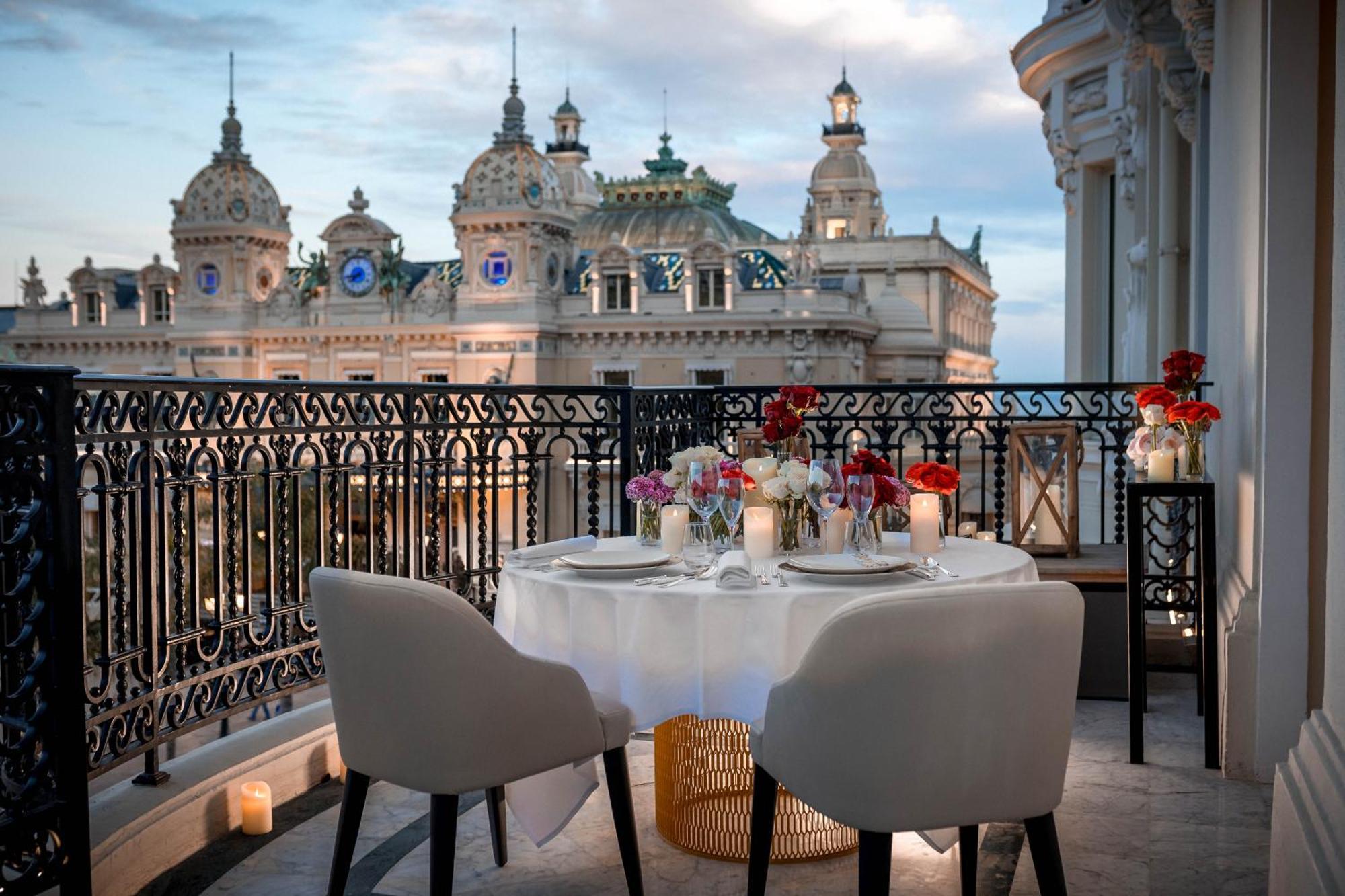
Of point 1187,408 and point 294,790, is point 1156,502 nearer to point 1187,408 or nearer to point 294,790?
point 1187,408

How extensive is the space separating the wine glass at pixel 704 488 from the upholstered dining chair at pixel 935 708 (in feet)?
2.97

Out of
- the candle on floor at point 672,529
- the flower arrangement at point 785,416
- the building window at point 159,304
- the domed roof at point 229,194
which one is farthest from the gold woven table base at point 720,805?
the building window at point 159,304

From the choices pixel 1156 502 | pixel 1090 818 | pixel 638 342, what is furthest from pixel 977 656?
pixel 638 342

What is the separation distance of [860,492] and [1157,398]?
6.09 feet

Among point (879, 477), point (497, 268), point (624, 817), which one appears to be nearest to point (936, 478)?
point (879, 477)

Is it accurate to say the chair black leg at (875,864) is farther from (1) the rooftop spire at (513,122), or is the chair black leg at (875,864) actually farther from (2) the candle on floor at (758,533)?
(1) the rooftop spire at (513,122)

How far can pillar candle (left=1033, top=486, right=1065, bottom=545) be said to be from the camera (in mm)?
5312

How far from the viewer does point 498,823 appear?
132 inches

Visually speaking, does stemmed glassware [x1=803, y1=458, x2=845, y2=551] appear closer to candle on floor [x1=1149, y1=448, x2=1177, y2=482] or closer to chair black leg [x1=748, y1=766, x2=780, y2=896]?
chair black leg [x1=748, y1=766, x2=780, y2=896]

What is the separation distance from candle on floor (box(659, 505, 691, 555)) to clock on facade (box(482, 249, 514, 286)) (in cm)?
4190

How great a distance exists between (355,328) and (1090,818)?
45571 millimetres

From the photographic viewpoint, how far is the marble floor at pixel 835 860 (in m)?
3.19

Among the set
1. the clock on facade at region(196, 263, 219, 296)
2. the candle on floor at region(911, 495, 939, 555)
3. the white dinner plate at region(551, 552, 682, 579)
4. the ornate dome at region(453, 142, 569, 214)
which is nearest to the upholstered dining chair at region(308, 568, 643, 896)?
the white dinner plate at region(551, 552, 682, 579)

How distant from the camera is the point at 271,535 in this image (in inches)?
157
